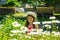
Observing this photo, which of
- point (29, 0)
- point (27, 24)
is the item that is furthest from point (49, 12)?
point (27, 24)

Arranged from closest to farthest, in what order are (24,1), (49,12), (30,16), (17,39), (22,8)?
(17,39)
(30,16)
(49,12)
(24,1)
(22,8)

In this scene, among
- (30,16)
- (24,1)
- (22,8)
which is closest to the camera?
(30,16)

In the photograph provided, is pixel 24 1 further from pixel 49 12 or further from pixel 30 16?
pixel 30 16

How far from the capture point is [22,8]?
13.6 meters

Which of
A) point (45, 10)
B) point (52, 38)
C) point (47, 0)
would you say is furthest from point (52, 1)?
point (52, 38)

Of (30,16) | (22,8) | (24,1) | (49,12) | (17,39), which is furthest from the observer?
(22,8)

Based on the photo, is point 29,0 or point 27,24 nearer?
point 27,24

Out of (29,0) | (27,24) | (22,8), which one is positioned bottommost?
(22,8)

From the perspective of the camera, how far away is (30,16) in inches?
186

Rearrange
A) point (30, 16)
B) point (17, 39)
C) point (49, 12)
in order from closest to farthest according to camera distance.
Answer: point (17, 39), point (30, 16), point (49, 12)

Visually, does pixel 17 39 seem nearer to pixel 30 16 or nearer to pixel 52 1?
pixel 30 16

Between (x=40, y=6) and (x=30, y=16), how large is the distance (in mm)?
7864

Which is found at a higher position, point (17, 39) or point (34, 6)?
point (17, 39)

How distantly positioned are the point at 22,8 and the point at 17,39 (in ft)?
33.2
